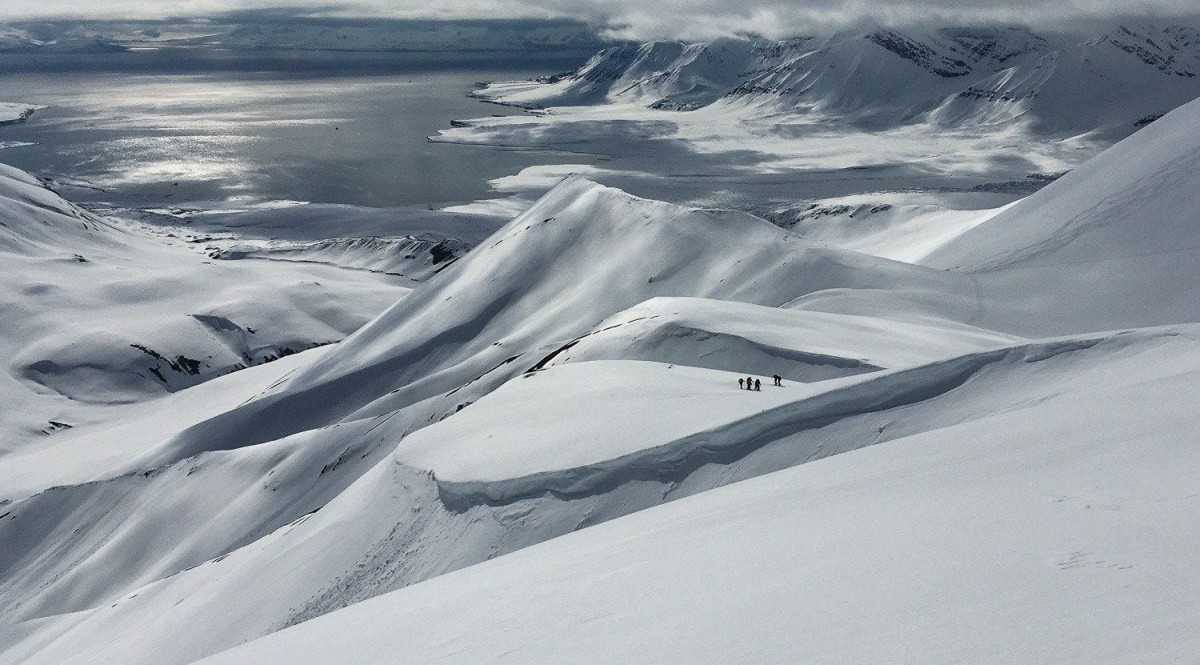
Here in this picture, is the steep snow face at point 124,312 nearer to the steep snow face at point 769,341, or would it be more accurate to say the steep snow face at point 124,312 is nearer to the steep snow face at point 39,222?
A: the steep snow face at point 39,222

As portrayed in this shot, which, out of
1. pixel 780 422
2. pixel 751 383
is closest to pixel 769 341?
pixel 751 383

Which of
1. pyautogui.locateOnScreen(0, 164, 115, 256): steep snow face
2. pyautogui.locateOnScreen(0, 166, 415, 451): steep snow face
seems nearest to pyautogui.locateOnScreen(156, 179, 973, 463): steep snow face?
pyautogui.locateOnScreen(0, 166, 415, 451): steep snow face

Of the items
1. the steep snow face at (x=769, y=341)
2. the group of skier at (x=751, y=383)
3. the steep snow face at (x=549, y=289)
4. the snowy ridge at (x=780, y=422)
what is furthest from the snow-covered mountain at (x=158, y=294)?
the snowy ridge at (x=780, y=422)

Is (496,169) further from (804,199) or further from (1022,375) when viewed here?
(1022,375)

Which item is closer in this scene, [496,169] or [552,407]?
[552,407]

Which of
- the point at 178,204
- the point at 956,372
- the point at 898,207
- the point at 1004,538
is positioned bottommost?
the point at 178,204

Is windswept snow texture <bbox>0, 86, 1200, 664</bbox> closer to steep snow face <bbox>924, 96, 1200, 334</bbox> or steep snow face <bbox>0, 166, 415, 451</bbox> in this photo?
steep snow face <bbox>924, 96, 1200, 334</bbox>

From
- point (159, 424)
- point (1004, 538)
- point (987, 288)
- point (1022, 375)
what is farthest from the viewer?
point (159, 424)

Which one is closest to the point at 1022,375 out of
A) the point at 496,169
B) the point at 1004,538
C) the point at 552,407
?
the point at 1004,538

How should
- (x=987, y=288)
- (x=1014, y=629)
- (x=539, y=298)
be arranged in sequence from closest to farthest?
(x=1014, y=629) < (x=987, y=288) < (x=539, y=298)

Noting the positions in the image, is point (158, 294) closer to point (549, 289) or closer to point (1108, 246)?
point (549, 289)
